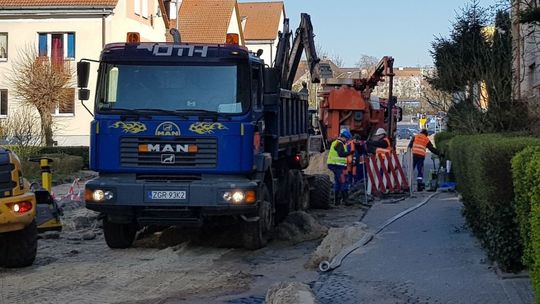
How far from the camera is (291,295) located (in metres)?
7.66

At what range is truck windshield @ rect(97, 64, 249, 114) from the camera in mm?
11445

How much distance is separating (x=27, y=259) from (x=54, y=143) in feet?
87.0

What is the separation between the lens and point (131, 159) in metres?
11.5

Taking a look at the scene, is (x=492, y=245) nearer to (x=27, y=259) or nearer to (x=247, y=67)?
(x=247, y=67)

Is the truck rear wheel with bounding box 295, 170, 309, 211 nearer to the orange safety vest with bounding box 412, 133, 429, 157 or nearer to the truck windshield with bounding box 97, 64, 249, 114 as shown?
the truck windshield with bounding box 97, 64, 249, 114

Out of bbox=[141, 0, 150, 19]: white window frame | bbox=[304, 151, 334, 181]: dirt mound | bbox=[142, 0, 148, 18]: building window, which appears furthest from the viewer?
bbox=[142, 0, 148, 18]: building window

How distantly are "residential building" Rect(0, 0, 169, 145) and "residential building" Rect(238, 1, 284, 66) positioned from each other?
31546 mm

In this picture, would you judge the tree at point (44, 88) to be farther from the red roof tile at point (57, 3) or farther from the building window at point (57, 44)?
the red roof tile at point (57, 3)

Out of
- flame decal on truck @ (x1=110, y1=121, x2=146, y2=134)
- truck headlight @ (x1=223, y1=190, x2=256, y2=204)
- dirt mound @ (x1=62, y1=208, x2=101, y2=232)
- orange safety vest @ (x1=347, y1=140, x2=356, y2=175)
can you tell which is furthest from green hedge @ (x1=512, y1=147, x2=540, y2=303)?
orange safety vest @ (x1=347, y1=140, x2=356, y2=175)

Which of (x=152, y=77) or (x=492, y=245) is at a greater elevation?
(x=152, y=77)

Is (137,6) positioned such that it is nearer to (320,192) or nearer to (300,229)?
(320,192)

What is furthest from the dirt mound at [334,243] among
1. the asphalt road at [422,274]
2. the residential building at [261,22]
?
the residential building at [261,22]

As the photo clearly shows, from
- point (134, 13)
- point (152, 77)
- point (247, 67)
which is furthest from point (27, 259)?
point (134, 13)

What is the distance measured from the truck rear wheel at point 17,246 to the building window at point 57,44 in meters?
30.9
